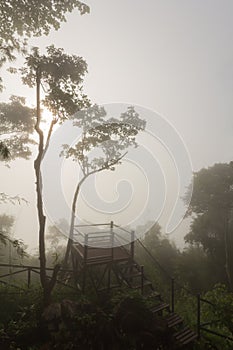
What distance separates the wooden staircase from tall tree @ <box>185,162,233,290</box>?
606 inches

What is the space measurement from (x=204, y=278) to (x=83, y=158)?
1585 cm

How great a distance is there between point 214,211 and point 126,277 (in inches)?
733

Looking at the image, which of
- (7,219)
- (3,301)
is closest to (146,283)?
(3,301)

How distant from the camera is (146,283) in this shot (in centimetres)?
1325

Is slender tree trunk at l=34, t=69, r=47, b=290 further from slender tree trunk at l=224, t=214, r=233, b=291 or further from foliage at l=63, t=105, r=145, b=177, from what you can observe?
slender tree trunk at l=224, t=214, r=233, b=291

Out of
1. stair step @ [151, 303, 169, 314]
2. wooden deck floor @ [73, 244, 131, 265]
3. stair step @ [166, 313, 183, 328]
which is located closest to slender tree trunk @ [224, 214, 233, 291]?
wooden deck floor @ [73, 244, 131, 265]

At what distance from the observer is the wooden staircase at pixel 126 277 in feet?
36.6

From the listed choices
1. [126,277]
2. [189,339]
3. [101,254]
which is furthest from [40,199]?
[189,339]

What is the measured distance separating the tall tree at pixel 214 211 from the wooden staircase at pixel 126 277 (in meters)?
15.4

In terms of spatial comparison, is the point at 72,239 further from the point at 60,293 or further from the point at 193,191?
the point at 193,191

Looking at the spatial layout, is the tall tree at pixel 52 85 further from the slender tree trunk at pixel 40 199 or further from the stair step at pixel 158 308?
the stair step at pixel 158 308

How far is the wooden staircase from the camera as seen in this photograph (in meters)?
11.2

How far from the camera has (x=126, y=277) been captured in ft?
42.9

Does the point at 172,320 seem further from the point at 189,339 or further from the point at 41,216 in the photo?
the point at 41,216
